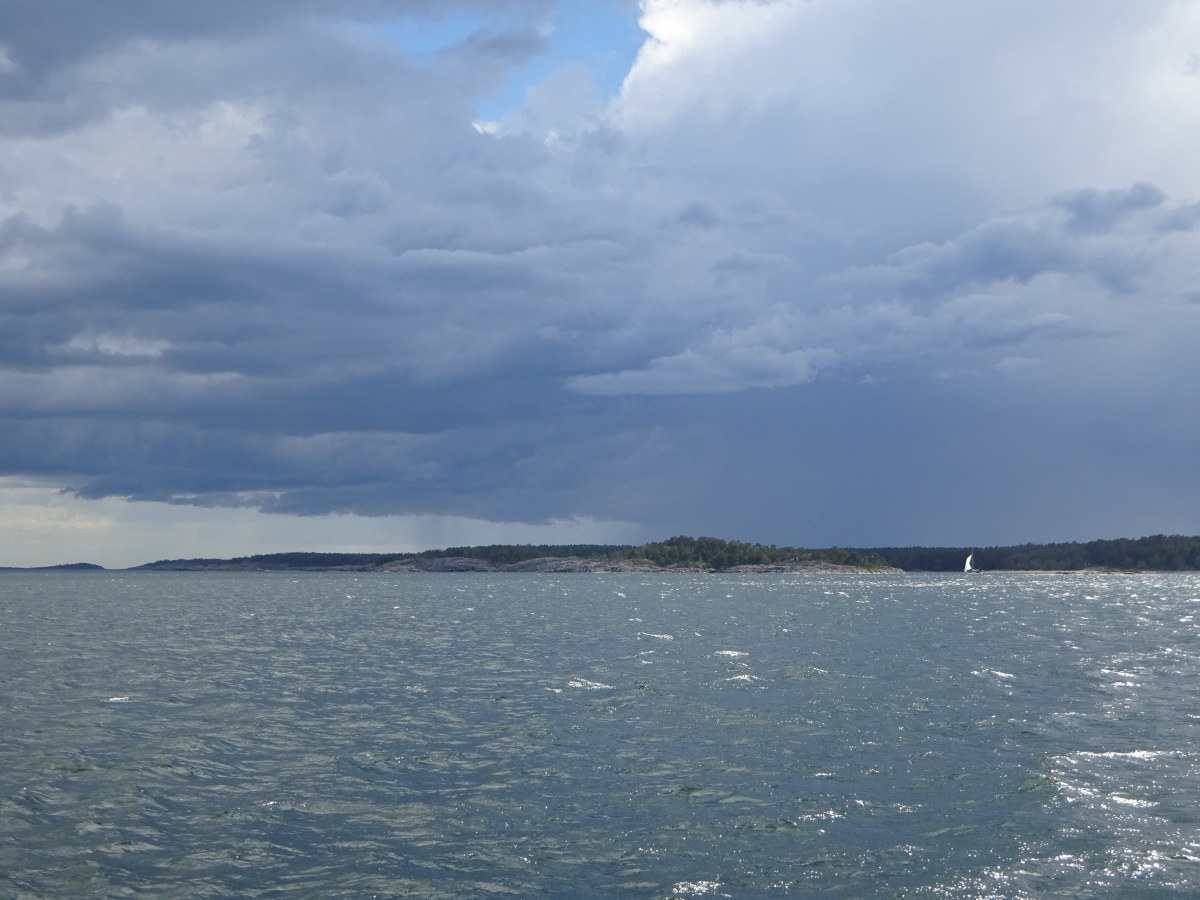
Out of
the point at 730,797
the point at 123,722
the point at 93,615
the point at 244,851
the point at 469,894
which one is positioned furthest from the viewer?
the point at 93,615

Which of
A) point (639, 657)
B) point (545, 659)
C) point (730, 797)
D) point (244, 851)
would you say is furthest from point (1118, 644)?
point (244, 851)

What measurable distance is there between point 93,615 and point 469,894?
110 meters

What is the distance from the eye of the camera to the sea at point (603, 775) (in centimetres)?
2173

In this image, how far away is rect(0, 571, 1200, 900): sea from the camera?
71.3 ft

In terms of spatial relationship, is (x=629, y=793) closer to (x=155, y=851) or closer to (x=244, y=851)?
(x=244, y=851)

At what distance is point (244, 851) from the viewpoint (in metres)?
23.2

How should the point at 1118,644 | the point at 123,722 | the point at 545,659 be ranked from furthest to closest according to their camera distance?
the point at 1118,644
the point at 545,659
the point at 123,722

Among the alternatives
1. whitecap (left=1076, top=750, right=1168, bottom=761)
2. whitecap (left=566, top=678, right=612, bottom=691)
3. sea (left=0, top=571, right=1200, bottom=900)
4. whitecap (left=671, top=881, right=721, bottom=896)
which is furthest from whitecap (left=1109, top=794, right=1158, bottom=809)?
whitecap (left=566, top=678, right=612, bottom=691)

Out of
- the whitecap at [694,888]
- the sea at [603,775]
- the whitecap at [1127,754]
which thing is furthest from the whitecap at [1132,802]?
the whitecap at [694,888]

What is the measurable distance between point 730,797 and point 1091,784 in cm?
1035

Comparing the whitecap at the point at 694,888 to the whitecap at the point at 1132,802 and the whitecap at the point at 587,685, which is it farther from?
the whitecap at the point at 587,685

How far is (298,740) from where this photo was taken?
35719 millimetres

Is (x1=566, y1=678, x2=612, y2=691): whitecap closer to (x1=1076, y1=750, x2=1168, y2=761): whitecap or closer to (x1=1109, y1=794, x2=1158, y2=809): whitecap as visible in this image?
(x1=1076, y1=750, x2=1168, y2=761): whitecap

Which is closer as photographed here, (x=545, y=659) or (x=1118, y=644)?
(x=545, y=659)
